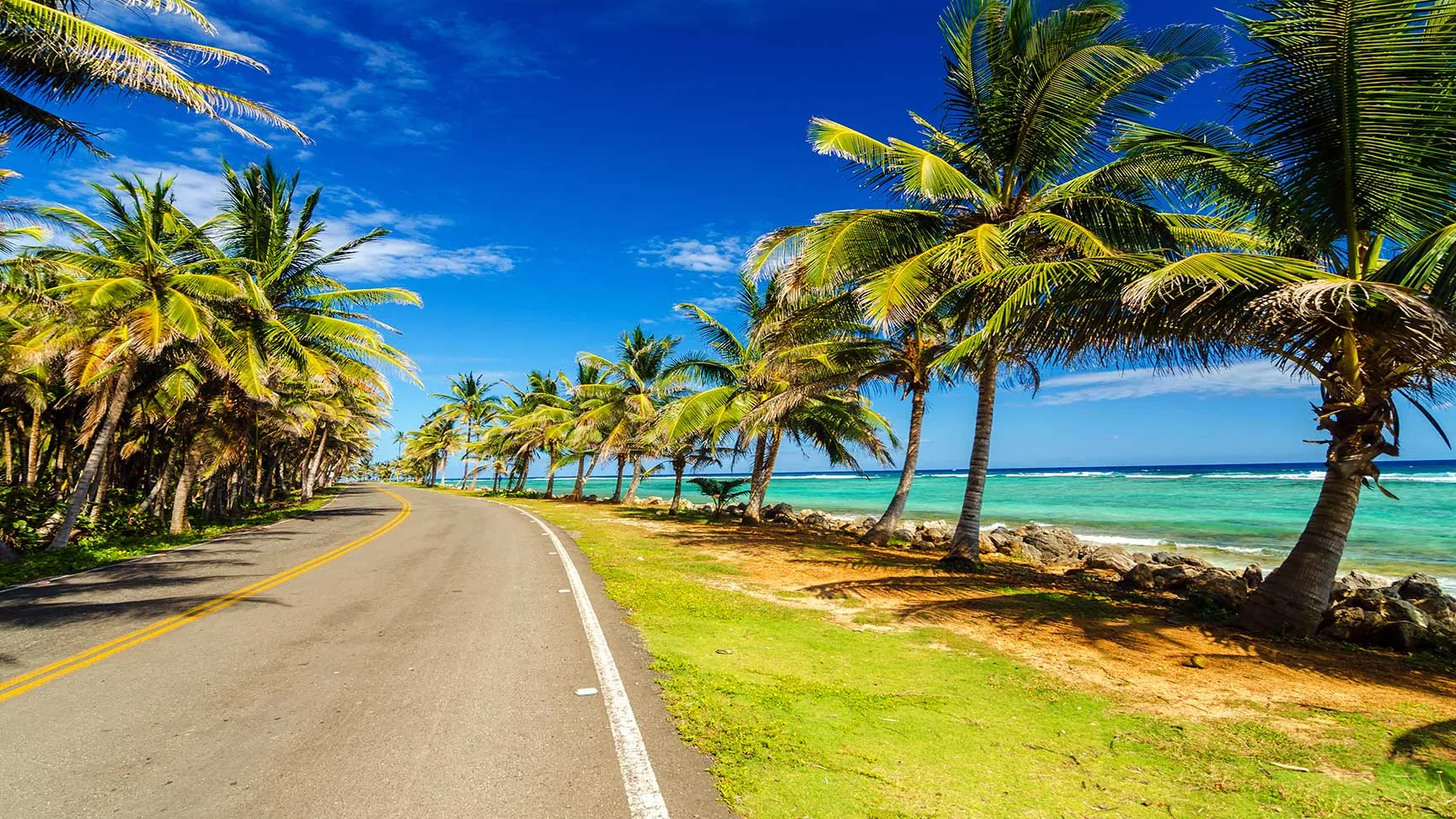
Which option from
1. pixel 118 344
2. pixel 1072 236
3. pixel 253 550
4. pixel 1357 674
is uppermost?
pixel 1072 236

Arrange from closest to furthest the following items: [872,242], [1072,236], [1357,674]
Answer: [1357,674]
[1072,236]
[872,242]

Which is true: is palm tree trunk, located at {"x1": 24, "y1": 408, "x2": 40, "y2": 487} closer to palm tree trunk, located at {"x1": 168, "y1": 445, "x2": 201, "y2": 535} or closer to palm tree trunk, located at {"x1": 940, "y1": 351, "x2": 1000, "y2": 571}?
palm tree trunk, located at {"x1": 168, "y1": 445, "x2": 201, "y2": 535}

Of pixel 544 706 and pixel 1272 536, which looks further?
pixel 1272 536

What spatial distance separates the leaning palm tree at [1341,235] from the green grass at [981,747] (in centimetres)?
329

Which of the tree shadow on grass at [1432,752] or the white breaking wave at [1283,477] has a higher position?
the white breaking wave at [1283,477]

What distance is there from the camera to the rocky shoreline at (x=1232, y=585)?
7230 mm

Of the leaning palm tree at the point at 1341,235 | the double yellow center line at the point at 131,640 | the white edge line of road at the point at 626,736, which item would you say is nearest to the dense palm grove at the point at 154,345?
the double yellow center line at the point at 131,640

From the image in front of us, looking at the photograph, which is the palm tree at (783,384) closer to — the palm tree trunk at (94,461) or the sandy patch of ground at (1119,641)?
the sandy patch of ground at (1119,641)

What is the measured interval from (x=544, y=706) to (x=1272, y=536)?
31.8 meters

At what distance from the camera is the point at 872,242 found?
11.7 m

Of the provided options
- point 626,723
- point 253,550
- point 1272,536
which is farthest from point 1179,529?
point 253,550

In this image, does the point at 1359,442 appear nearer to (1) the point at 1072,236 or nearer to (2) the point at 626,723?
(1) the point at 1072,236

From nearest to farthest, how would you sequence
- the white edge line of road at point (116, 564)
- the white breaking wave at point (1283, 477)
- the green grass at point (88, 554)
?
the white edge line of road at point (116, 564) → the green grass at point (88, 554) → the white breaking wave at point (1283, 477)

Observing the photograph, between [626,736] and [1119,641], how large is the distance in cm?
623
